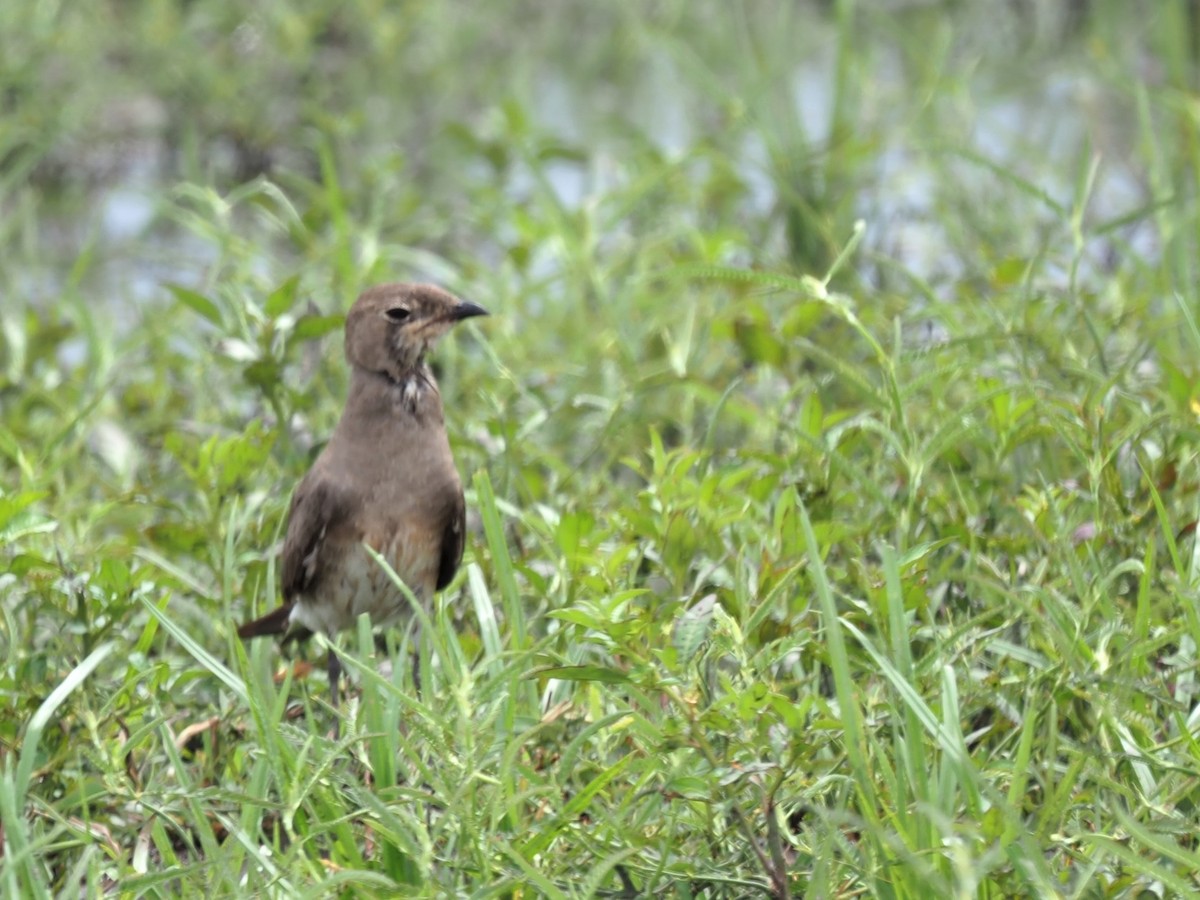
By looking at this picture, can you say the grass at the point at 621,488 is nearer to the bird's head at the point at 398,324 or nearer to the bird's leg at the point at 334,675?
the bird's leg at the point at 334,675

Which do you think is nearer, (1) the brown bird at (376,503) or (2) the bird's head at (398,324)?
(1) the brown bird at (376,503)

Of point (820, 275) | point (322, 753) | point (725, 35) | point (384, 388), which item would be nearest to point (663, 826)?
point (322, 753)

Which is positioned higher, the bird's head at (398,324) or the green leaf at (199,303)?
the bird's head at (398,324)

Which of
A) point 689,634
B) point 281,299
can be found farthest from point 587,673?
point 281,299

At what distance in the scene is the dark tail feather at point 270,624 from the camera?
386 centimetres

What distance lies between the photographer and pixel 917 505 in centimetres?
382

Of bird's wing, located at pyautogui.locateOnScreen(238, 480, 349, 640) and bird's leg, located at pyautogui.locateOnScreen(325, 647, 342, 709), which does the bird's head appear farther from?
bird's leg, located at pyautogui.locateOnScreen(325, 647, 342, 709)

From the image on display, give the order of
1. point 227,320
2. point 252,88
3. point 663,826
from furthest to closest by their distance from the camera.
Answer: point 252,88 < point 227,320 < point 663,826

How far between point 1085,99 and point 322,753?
5.60m

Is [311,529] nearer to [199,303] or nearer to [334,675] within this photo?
[334,675]

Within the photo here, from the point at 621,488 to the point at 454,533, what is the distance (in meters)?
0.72

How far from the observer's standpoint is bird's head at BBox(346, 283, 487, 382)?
4.04m

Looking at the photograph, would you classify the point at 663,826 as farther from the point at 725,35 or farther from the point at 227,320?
the point at 725,35

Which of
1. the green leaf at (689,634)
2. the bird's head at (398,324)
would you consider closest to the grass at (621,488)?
the green leaf at (689,634)
